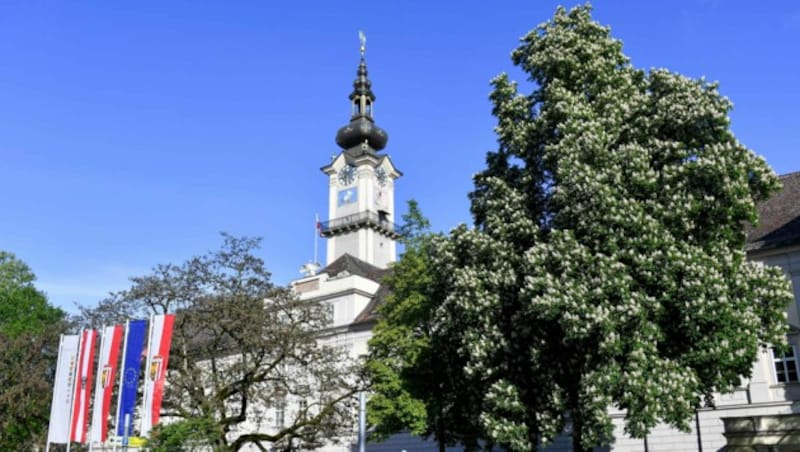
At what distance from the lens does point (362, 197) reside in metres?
71.0

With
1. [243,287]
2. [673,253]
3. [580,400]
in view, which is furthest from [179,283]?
[673,253]

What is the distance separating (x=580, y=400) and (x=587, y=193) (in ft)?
18.9

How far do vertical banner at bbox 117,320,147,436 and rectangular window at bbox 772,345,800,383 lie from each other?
1008 inches

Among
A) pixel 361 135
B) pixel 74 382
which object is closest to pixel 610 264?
pixel 74 382

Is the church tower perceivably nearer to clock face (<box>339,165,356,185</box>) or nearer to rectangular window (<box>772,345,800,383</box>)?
clock face (<box>339,165,356,185</box>)

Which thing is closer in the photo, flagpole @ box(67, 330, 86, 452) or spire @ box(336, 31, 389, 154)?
flagpole @ box(67, 330, 86, 452)

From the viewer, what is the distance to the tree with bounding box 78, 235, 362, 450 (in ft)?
97.2

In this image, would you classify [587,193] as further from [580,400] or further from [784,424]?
[784,424]

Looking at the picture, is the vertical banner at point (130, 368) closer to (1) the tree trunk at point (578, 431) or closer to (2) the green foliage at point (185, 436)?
(2) the green foliage at point (185, 436)

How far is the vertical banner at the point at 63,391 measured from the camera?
30.0 m

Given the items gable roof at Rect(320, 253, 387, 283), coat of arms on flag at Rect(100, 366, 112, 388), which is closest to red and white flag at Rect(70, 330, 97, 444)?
coat of arms on flag at Rect(100, 366, 112, 388)

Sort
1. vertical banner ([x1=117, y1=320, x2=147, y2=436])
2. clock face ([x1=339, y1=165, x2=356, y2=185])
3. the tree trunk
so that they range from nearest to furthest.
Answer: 1. the tree trunk
2. vertical banner ([x1=117, y1=320, x2=147, y2=436])
3. clock face ([x1=339, y1=165, x2=356, y2=185])

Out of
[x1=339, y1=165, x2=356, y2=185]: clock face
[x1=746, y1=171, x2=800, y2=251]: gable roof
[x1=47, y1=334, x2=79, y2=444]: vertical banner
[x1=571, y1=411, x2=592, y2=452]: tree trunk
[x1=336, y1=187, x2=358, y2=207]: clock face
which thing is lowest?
[x1=571, y1=411, x2=592, y2=452]: tree trunk

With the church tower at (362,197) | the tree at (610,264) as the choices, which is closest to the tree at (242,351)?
the tree at (610,264)
